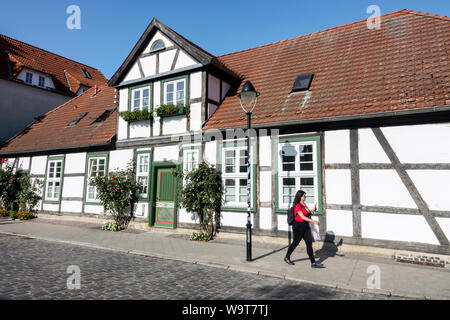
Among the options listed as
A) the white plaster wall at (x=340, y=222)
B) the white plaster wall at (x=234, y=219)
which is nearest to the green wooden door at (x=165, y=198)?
the white plaster wall at (x=234, y=219)

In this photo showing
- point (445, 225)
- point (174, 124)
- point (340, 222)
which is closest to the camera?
point (445, 225)

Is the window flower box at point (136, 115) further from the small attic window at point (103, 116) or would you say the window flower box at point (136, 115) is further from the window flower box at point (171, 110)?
the small attic window at point (103, 116)

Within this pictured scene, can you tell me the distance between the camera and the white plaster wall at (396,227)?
22.6ft

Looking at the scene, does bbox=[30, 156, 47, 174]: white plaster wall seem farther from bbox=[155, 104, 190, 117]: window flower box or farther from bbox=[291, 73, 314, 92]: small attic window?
bbox=[291, 73, 314, 92]: small attic window

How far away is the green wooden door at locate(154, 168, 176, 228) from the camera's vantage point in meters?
10.7

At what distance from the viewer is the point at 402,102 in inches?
288

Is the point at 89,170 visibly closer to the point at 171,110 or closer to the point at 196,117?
the point at 171,110

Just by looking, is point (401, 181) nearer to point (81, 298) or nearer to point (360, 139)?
point (360, 139)

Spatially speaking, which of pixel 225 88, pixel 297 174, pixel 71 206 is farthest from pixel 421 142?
pixel 71 206

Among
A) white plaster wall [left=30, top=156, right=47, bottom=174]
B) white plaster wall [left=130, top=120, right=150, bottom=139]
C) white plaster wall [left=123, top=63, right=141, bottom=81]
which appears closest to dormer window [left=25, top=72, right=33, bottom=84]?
white plaster wall [left=30, top=156, right=47, bottom=174]

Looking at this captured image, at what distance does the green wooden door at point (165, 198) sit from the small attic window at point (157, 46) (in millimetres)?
4598

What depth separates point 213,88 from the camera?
10.8 meters

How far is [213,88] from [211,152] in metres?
2.44

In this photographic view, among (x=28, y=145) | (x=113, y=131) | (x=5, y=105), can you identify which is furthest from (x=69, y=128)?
(x=5, y=105)
